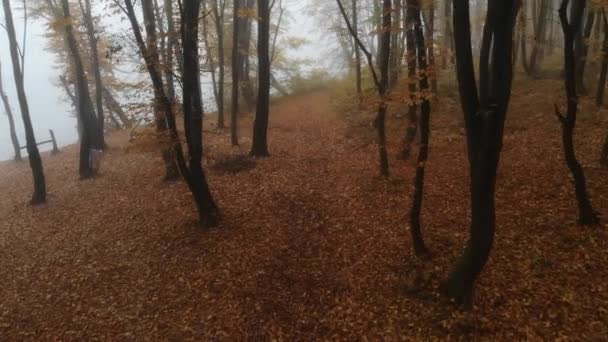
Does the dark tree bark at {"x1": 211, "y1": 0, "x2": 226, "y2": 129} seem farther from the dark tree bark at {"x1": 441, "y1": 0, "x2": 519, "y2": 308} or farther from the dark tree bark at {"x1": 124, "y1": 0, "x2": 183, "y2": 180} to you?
the dark tree bark at {"x1": 441, "y1": 0, "x2": 519, "y2": 308}

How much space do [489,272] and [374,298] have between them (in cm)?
209

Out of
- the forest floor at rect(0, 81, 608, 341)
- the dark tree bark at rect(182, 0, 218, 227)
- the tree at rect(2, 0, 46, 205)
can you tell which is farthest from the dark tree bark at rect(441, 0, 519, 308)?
the tree at rect(2, 0, 46, 205)

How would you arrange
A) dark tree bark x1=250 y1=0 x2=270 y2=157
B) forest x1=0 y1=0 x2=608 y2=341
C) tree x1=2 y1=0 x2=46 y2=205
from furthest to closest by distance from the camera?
dark tree bark x1=250 y1=0 x2=270 y2=157, tree x1=2 y1=0 x2=46 y2=205, forest x1=0 y1=0 x2=608 y2=341

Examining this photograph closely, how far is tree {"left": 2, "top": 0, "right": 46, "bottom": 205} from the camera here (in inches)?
445

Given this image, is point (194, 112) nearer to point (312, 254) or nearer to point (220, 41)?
point (312, 254)

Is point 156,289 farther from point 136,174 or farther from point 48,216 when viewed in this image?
point 136,174

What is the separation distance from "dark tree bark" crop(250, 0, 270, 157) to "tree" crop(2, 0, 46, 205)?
6.79 m

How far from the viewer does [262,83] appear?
1238 cm

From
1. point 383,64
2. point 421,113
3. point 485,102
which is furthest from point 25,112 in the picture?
point 485,102

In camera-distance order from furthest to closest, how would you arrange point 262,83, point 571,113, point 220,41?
point 220,41
point 262,83
point 571,113

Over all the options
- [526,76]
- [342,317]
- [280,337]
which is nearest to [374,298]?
[342,317]

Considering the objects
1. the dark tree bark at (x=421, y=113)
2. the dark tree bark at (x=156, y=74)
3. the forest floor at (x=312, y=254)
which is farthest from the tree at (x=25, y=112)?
the dark tree bark at (x=421, y=113)

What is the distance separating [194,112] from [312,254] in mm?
4174

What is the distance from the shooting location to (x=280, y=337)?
5.91 metres
